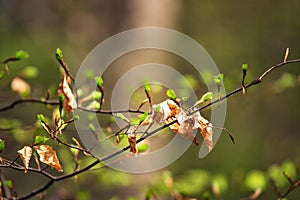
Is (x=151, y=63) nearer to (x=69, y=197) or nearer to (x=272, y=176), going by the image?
(x=69, y=197)

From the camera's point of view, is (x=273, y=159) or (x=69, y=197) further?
(x=273, y=159)

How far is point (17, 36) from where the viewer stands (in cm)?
538

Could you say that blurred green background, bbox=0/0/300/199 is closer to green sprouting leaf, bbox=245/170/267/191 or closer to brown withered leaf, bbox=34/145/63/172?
green sprouting leaf, bbox=245/170/267/191

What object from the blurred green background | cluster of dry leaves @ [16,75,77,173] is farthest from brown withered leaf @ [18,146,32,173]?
the blurred green background

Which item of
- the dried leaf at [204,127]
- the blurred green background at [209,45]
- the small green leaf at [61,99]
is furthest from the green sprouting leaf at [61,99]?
the blurred green background at [209,45]

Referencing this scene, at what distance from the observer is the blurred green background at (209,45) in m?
3.37

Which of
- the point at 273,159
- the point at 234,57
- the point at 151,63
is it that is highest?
the point at 234,57

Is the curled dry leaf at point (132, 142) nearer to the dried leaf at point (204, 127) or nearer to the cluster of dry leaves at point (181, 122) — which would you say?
the cluster of dry leaves at point (181, 122)

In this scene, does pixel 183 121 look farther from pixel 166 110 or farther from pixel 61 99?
pixel 61 99

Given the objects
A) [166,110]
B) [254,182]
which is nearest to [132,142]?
[166,110]

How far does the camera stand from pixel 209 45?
6.67 metres

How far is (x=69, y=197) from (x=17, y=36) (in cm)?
366

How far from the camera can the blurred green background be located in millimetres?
3369

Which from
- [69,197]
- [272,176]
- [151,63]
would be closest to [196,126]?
[272,176]
